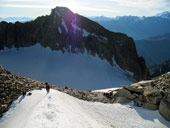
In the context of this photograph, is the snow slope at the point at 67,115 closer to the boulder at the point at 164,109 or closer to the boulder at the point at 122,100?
the boulder at the point at 164,109

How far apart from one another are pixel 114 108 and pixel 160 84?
31.6ft

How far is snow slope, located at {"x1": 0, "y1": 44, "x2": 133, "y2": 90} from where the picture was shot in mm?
50875

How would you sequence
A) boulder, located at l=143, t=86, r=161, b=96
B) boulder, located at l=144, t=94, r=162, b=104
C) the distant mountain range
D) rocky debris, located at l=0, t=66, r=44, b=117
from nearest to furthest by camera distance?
1. rocky debris, located at l=0, t=66, r=44, b=117
2. boulder, located at l=144, t=94, r=162, b=104
3. boulder, located at l=143, t=86, r=161, b=96
4. the distant mountain range

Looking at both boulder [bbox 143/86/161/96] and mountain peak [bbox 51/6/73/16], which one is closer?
boulder [bbox 143/86/161/96]

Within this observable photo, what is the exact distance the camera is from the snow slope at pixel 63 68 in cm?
5088

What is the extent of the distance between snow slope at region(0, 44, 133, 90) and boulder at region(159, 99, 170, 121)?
95.2ft

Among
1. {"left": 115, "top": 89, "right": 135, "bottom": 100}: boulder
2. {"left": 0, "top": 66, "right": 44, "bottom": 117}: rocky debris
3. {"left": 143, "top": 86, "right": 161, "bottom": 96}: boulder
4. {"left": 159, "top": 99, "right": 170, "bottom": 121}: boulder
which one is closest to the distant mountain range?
{"left": 115, "top": 89, "right": 135, "bottom": 100}: boulder

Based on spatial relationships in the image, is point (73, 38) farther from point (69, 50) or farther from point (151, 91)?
point (151, 91)

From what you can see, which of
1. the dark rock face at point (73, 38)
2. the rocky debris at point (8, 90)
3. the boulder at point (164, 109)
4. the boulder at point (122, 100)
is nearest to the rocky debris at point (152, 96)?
the boulder at point (164, 109)

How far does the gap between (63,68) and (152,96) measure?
41.1 meters

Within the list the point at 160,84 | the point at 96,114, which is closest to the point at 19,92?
the point at 96,114

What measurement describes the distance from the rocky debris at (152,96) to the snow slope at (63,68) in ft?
83.5

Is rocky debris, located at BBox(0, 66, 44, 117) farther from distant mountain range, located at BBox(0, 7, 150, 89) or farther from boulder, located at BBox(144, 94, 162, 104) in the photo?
distant mountain range, located at BBox(0, 7, 150, 89)

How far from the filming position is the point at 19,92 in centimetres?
1553
